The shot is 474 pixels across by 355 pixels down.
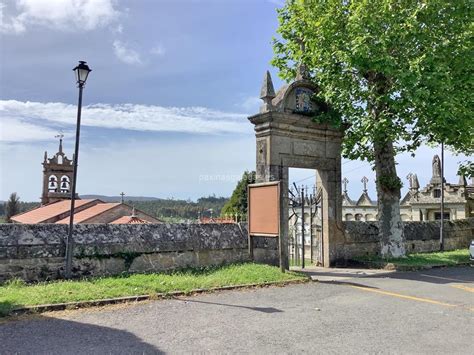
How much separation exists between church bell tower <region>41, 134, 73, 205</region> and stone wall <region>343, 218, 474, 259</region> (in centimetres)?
3780

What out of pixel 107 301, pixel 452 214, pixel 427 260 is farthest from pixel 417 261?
pixel 452 214

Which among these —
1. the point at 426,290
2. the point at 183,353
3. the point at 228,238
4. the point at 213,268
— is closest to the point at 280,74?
the point at 228,238

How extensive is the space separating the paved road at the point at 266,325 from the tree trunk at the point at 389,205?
4.82 meters

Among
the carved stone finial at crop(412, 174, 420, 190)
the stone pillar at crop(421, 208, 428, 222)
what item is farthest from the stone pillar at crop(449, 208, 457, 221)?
the carved stone finial at crop(412, 174, 420, 190)

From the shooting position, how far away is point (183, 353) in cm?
465

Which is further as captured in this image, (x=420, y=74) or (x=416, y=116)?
(x=416, y=116)

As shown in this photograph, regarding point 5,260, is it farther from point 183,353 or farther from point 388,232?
point 388,232

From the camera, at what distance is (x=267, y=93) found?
36.1 ft

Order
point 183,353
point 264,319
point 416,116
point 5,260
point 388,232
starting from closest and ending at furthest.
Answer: point 183,353 → point 264,319 → point 5,260 → point 416,116 → point 388,232

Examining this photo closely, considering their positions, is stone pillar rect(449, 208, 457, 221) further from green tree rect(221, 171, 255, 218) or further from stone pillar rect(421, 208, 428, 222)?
green tree rect(221, 171, 255, 218)

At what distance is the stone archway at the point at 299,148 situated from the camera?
10.9 m

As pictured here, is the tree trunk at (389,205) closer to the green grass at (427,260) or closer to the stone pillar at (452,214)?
the green grass at (427,260)

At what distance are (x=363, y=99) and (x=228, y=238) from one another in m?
5.96

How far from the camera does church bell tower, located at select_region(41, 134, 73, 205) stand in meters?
44.4
